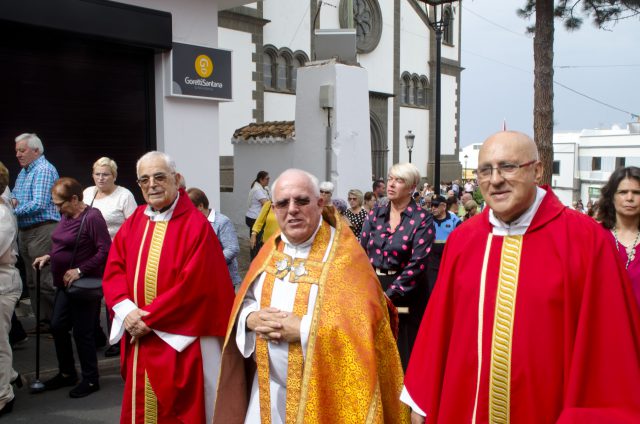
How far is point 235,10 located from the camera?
19812mm

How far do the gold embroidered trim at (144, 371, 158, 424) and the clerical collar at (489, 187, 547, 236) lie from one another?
2.24 metres

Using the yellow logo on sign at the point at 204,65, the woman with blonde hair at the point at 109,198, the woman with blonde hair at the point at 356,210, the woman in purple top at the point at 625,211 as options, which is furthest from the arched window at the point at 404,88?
the woman in purple top at the point at 625,211

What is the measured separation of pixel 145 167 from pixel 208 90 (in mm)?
5923

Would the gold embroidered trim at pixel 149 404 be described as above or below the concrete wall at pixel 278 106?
below

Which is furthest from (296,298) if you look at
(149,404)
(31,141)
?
(31,141)

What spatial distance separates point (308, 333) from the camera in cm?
279

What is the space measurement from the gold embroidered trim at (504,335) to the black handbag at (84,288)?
11.9 feet

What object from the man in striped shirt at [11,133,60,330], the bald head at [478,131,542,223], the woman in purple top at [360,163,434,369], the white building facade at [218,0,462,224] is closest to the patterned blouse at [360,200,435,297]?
the woman in purple top at [360,163,434,369]

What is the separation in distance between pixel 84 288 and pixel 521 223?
12.3 feet

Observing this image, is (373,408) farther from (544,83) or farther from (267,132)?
(267,132)

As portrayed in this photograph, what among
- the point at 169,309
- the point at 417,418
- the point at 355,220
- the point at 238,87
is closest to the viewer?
the point at 417,418

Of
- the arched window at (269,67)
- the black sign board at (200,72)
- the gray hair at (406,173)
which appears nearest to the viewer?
the gray hair at (406,173)

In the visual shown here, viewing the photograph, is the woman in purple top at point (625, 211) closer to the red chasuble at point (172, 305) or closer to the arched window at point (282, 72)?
the red chasuble at point (172, 305)

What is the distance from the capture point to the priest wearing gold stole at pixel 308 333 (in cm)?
276
